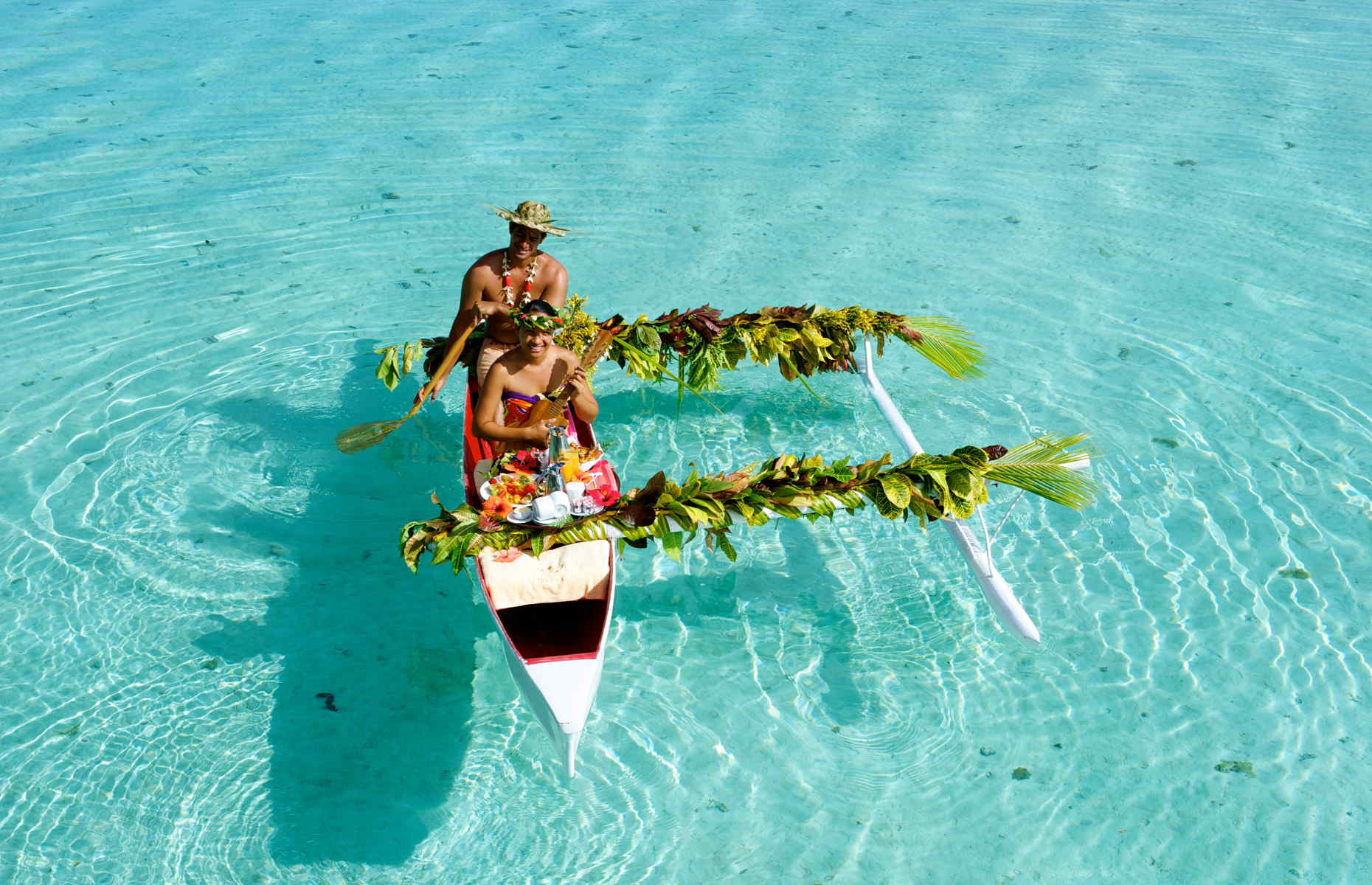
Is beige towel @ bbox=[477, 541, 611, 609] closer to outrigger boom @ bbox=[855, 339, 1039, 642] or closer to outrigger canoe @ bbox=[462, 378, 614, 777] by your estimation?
outrigger canoe @ bbox=[462, 378, 614, 777]

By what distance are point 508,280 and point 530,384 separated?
1186mm

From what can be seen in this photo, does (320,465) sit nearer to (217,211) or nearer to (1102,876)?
(217,211)

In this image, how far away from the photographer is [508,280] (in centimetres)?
638

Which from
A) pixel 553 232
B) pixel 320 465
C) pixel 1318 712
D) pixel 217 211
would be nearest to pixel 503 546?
pixel 553 232

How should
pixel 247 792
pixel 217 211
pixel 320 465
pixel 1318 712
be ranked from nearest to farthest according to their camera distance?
pixel 247 792 → pixel 1318 712 → pixel 320 465 → pixel 217 211

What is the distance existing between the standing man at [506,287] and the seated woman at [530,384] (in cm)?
80

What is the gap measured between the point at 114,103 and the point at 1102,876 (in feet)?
38.4

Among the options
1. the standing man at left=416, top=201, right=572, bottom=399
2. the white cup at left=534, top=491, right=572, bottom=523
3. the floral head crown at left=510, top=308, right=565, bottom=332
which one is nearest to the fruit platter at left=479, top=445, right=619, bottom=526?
the white cup at left=534, top=491, right=572, bottom=523

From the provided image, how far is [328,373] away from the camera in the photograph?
7793mm

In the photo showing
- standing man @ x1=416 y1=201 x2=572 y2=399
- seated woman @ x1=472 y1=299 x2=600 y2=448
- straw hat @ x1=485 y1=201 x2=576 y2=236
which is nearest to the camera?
seated woman @ x1=472 y1=299 x2=600 y2=448

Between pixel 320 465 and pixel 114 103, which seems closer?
pixel 320 465

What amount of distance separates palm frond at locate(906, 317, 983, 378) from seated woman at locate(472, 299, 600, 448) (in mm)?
2274

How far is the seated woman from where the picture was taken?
5195 millimetres

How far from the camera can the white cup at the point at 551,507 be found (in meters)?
4.64
